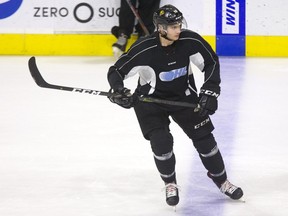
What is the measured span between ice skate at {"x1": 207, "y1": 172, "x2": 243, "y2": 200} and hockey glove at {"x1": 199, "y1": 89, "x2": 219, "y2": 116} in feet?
1.30

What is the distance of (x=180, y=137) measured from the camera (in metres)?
5.20

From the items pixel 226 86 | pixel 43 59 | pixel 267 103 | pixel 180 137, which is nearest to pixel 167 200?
pixel 180 137

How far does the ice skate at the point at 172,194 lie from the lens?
146 inches

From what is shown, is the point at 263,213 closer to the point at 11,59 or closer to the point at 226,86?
the point at 226,86

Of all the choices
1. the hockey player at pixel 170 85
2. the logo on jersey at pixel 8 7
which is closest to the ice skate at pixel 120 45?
the logo on jersey at pixel 8 7

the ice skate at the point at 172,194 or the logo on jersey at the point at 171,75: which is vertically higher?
the logo on jersey at the point at 171,75

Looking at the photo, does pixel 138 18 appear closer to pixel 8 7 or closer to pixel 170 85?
pixel 8 7

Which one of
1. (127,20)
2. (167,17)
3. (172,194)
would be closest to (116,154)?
(172,194)

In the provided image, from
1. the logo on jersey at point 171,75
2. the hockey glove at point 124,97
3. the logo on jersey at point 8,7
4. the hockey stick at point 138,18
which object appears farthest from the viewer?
the logo on jersey at point 8,7

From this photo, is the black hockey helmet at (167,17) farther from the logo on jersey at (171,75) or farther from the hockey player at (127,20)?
the hockey player at (127,20)

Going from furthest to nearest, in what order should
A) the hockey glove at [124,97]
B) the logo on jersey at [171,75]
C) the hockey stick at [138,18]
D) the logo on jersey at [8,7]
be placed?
the logo on jersey at [8,7] → the hockey stick at [138,18] → the logo on jersey at [171,75] → the hockey glove at [124,97]

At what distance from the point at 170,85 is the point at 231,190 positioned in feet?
1.92

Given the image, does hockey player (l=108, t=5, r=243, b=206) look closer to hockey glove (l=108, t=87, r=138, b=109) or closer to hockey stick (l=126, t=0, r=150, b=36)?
hockey glove (l=108, t=87, r=138, b=109)

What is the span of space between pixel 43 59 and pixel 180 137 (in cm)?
327
